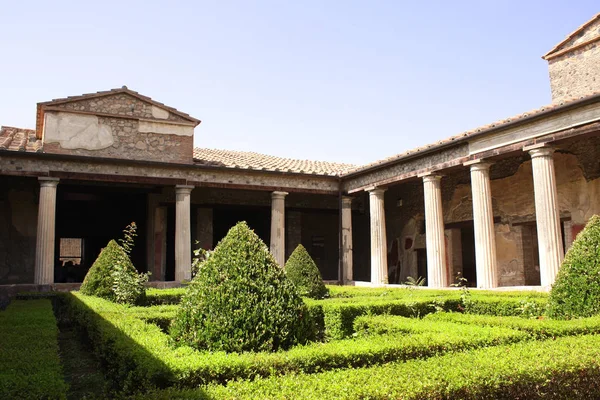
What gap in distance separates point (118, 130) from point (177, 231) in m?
3.08

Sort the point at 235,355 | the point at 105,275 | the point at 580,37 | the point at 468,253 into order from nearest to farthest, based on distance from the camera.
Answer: the point at 235,355, the point at 105,275, the point at 580,37, the point at 468,253

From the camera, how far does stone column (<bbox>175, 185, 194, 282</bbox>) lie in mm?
13508

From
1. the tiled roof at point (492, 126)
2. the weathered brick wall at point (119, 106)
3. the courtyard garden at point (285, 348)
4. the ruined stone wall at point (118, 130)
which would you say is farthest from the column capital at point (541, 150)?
the weathered brick wall at point (119, 106)

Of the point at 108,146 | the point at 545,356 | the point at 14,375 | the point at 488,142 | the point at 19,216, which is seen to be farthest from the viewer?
the point at 19,216

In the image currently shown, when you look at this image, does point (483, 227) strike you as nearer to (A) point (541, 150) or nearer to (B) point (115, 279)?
(A) point (541, 150)

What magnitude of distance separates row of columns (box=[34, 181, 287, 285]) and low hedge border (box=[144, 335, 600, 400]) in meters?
6.87

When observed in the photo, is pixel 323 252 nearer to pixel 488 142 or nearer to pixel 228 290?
pixel 488 142

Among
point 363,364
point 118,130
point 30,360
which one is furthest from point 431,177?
point 30,360

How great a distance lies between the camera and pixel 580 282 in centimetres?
568

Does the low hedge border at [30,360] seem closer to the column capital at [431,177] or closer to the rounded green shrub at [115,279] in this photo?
the rounded green shrub at [115,279]

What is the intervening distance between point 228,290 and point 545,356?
2597mm

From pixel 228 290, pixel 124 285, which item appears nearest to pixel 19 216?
pixel 124 285

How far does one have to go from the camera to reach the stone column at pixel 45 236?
1194 centimetres

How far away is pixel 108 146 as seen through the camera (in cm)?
1307
